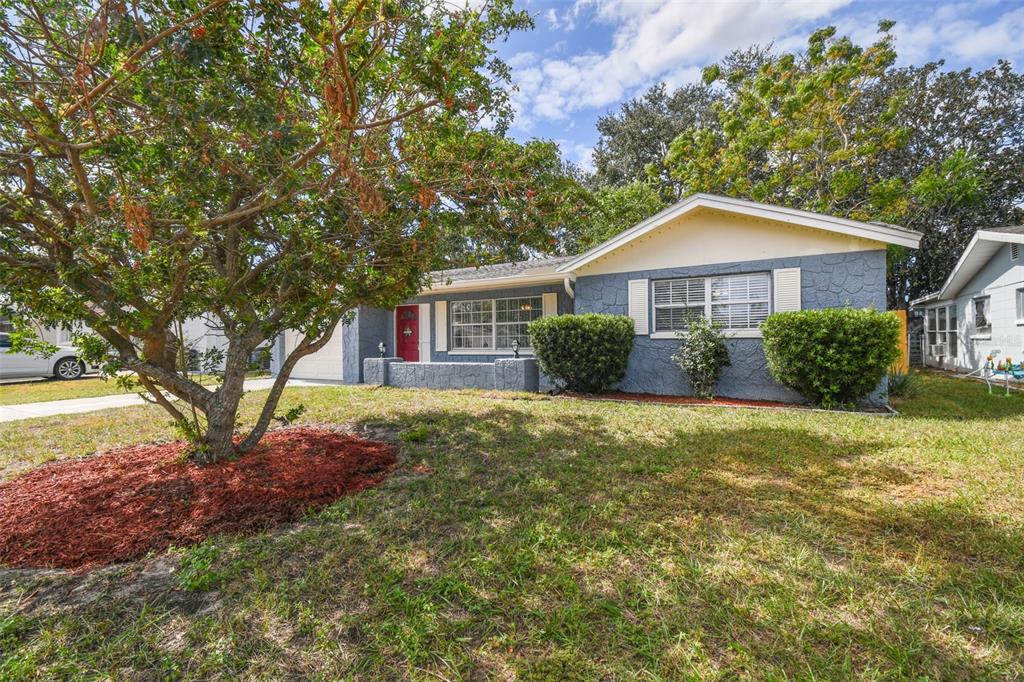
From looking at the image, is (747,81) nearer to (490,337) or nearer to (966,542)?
(490,337)

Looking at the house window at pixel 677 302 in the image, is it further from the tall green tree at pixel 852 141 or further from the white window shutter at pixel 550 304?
the tall green tree at pixel 852 141

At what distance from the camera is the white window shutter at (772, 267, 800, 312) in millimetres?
8031

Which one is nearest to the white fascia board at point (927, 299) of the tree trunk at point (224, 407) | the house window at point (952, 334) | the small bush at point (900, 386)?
the house window at point (952, 334)

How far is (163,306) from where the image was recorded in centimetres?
402

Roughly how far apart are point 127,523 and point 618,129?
25.6 meters

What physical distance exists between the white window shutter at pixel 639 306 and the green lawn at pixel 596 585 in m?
5.02

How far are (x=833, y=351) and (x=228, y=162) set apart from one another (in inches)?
333

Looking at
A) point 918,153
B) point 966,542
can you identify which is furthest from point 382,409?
point 918,153

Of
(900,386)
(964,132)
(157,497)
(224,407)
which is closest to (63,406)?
(224,407)

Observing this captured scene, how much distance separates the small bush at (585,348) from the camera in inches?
339

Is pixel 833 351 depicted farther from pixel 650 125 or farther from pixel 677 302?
pixel 650 125

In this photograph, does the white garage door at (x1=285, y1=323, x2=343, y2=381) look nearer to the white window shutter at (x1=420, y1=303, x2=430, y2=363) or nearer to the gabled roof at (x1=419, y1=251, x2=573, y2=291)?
the white window shutter at (x1=420, y1=303, x2=430, y2=363)

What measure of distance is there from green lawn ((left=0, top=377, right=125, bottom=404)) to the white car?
15.3 inches

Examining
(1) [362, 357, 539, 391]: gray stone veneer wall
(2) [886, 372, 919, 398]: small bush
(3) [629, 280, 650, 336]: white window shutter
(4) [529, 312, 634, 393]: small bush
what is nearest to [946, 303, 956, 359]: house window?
(2) [886, 372, 919, 398]: small bush
